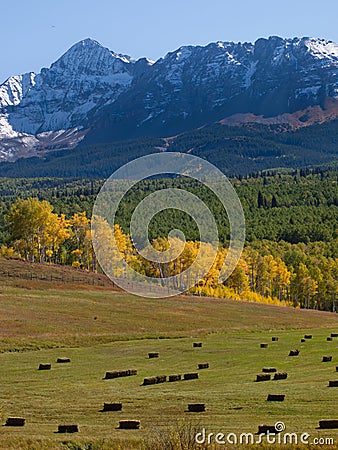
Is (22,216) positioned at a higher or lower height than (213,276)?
higher

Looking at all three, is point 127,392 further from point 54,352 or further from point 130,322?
point 130,322

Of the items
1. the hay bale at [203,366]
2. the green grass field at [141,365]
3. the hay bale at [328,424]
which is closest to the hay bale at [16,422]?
the green grass field at [141,365]

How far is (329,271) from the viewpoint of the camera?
18412 centimetres

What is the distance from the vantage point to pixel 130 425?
31.4 meters

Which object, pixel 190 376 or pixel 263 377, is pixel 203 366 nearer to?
pixel 190 376

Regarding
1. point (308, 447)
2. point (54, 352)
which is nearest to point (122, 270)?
point (54, 352)

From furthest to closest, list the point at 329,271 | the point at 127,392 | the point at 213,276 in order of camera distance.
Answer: the point at 329,271 → the point at 213,276 → the point at 127,392

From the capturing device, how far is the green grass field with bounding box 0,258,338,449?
32.5 metres

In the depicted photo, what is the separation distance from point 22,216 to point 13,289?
45.9 meters
